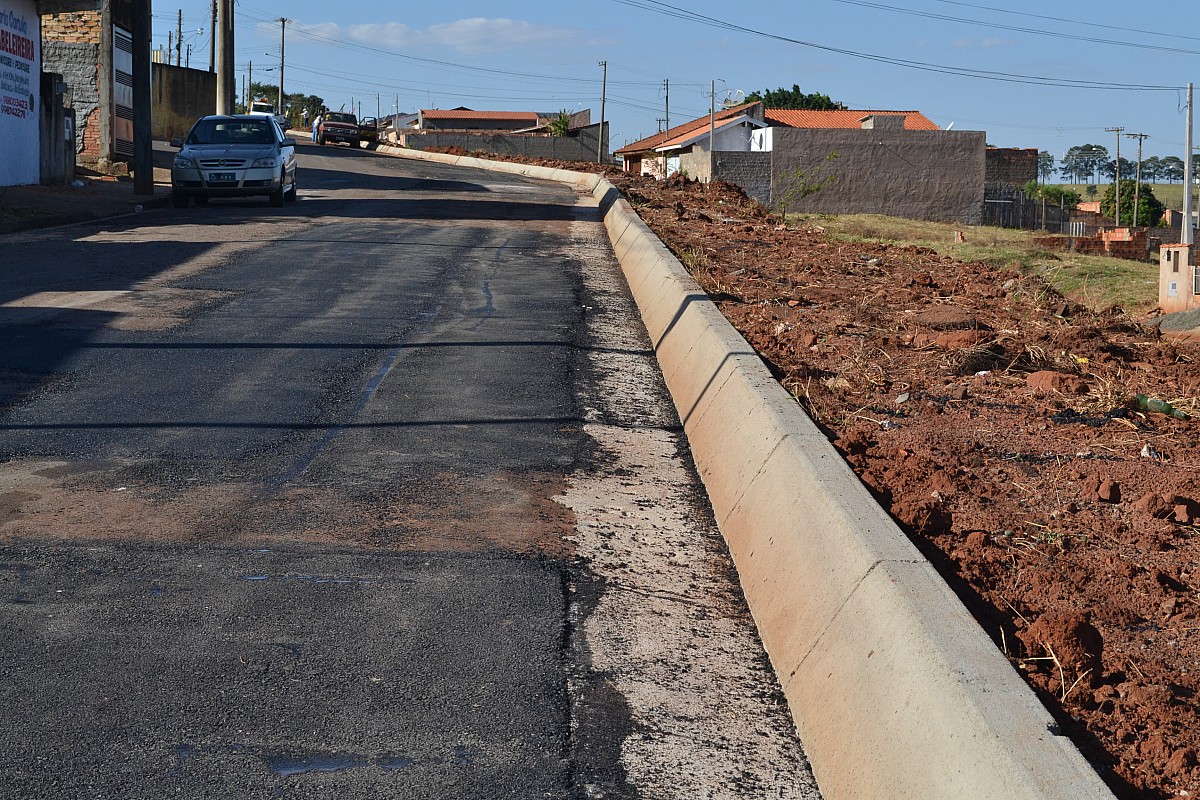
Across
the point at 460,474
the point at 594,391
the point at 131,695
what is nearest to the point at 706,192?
the point at 594,391

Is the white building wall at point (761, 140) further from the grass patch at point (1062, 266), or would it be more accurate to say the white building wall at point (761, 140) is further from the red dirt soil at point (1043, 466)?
the red dirt soil at point (1043, 466)

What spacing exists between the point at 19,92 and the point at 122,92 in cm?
939

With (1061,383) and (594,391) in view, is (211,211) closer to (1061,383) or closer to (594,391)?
(594,391)

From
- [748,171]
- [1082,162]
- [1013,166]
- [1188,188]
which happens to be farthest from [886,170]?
[1082,162]

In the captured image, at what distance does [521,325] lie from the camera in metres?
11.4

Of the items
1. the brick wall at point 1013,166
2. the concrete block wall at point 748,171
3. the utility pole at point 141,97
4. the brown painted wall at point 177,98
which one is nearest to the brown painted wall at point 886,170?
the concrete block wall at point 748,171

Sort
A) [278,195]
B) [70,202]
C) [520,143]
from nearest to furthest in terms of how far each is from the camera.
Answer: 1. [70,202]
2. [278,195]
3. [520,143]

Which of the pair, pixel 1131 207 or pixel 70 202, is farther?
pixel 1131 207

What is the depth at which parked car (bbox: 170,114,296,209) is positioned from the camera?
23.5 metres

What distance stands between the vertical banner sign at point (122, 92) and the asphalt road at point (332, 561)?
24080 millimetres

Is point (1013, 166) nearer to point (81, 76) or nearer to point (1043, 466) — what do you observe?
point (81, 76)

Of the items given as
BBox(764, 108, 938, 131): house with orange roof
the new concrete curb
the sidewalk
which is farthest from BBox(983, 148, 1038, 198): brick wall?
the new concrete curb

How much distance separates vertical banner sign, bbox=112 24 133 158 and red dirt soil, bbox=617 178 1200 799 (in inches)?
985

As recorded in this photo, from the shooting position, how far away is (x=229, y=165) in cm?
2347
